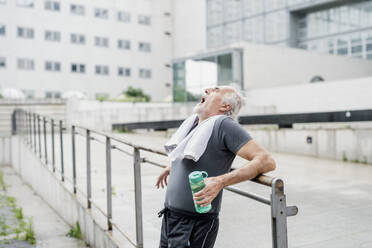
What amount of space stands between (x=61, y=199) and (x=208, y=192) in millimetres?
5665

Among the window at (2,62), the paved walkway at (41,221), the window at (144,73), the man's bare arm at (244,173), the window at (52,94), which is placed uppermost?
the window at (2,62)

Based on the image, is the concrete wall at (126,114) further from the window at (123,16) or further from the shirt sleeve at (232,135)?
the window at (123,16)

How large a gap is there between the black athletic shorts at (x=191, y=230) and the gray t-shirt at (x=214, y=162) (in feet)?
0.16

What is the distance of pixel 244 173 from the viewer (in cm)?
211

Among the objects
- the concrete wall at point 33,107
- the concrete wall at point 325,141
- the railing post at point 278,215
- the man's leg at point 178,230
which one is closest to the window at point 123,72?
the concrete wall at point 33,107

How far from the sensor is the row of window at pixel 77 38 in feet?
137

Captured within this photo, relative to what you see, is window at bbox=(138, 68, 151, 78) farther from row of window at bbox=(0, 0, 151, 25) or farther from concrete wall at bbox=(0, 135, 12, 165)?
concrete wall at bbox=(0, 135, 12, 165)

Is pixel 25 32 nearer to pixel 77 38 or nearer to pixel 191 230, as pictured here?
pixel 77 38

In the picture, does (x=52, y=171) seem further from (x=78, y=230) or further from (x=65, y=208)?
(x=78, y=230)

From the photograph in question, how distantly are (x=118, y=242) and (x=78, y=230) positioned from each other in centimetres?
189

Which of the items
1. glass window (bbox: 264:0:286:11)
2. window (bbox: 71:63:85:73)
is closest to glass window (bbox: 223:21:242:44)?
glass window (bbox: 264:0:286:11)

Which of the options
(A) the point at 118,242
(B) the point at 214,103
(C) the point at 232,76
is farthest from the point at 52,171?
(C) the point at 232,76

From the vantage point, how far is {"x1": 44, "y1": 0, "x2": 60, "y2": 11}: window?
1704 inches

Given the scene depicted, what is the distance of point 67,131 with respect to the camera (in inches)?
283
